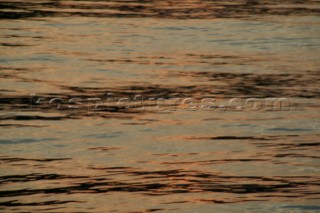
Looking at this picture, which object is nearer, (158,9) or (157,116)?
(157,116)

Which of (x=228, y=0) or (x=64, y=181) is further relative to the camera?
(x=228, y=0)

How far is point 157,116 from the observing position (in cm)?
934

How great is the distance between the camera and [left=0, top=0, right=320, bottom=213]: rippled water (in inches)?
265

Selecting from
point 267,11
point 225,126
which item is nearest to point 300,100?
point 225,126

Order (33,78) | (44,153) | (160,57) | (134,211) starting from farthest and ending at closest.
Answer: (160,57), (33,78), (44,153), (134,211)

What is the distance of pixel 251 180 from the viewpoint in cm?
706

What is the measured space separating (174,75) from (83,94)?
56.5 inches

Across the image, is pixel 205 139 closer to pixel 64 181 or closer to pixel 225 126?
pixel 225 126

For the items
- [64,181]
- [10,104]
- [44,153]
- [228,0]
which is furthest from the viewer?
[228,0]

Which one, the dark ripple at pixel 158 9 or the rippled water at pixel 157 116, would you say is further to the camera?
the dark ripple at pixel 158 9

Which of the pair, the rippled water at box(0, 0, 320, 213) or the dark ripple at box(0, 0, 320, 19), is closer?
the rippled water at box(0, 0, 320, 213)

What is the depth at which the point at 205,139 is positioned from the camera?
838 cm

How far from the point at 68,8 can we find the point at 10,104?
7.83 metres

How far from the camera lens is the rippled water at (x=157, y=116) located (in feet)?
22.1
